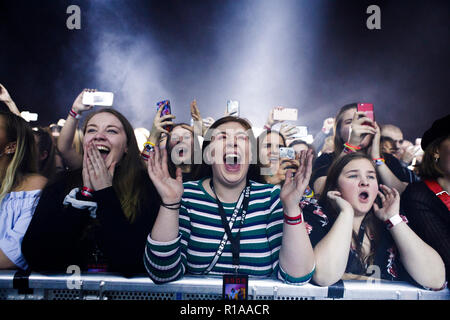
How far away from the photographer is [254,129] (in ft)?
8.24

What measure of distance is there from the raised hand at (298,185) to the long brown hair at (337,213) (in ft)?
1.63

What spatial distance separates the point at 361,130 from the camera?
2562 millimetres

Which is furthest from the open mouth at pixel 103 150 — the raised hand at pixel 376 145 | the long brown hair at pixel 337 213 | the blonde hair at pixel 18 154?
the raised hand at pixel 376 145

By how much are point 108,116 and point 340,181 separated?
1858 mm

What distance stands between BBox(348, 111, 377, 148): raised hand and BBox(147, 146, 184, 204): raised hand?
4.76 feet

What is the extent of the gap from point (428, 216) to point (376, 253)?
19.7 inches

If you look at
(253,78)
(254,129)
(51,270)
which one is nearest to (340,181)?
(254,129)

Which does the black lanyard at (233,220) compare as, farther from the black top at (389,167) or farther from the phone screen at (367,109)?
the phone screen at (367,109)

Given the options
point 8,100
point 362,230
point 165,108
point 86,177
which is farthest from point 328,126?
point 8,100

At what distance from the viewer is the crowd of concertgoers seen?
7.09 feet

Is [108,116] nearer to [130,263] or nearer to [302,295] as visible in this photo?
[130,263]

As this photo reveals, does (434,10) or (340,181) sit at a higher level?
(434,10)

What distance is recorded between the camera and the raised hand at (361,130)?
2557mm

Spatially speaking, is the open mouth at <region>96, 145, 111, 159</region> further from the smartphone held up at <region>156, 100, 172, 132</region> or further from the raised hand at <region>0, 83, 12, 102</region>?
the raised hand at <region>0, 83, 12, 102</region>
